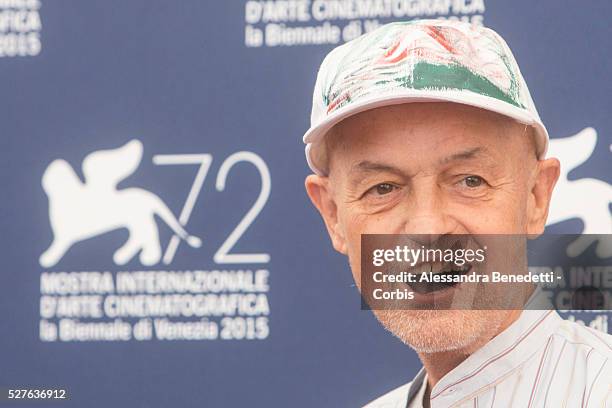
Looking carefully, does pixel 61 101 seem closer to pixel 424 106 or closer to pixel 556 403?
pixel 424 106

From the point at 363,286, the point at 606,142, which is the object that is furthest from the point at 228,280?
the point at 606,142

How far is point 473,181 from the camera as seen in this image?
951 mm

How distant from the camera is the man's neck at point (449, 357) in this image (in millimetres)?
980

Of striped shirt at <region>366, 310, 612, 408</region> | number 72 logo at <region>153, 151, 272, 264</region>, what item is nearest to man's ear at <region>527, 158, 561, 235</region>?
striped shirt at <region>366, 310, 612, 408</region>

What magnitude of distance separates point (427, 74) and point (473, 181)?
135mm

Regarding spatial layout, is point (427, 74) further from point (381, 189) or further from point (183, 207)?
point (183, 207)

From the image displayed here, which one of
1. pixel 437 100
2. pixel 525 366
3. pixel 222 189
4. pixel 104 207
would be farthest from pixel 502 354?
pixel 104 207

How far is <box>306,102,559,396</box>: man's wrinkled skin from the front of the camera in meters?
0.94

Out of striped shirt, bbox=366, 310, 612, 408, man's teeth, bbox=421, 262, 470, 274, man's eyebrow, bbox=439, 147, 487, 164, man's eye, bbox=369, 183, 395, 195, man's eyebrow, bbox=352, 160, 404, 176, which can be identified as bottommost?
striped shirt, bbox=366, 310, 612, 408

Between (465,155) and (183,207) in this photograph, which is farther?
(183,207)

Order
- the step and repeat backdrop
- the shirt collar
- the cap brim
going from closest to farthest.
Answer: the cap brim, the shirt collar, the step and repeat backdrop

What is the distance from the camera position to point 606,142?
151cm

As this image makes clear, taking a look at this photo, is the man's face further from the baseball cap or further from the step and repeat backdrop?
the step and repeat backdrop

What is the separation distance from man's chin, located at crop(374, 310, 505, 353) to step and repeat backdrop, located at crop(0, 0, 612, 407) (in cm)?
58
